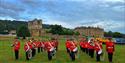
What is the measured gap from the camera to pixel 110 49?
95.1ft

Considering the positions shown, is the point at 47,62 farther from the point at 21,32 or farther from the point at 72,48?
the point at 21,32

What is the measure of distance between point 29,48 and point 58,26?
15499cm

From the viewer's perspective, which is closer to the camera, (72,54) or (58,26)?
(72,54)

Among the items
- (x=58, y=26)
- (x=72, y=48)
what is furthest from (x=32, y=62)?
(x=58, y=26)

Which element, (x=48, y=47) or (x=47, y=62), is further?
(x=48, y=47)

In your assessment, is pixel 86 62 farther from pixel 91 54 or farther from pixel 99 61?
pixel 91 54

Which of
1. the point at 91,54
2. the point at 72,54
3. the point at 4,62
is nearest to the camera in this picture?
the point at 4,62

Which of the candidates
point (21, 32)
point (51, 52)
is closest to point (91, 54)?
point (51, 52)

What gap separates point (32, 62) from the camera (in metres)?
29.0

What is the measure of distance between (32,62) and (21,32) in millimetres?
135059

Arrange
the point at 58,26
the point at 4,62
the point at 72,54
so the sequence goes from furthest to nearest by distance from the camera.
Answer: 1. the point at 58,26
2. the point at 72,54
3. the point at 4,62

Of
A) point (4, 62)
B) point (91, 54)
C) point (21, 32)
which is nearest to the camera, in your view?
point (4, 62)

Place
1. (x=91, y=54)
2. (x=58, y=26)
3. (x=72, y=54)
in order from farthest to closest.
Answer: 1. (x=58, y=26)
2. (x=91, y=54)
3. (x=72, y=54)

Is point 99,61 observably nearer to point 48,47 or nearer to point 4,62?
point 48,47
